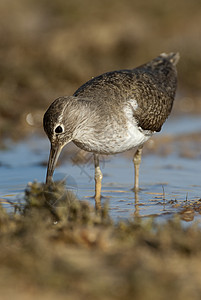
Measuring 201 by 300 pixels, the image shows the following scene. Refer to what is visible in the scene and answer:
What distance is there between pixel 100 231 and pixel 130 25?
44.8 ft

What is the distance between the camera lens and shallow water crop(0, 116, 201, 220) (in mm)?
6961

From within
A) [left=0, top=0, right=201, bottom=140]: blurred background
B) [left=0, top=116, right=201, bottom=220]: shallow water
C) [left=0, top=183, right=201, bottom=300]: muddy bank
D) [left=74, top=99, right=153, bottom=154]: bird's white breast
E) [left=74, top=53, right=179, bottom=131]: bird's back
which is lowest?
[left=0, top=183, right=201, bottom=300]: muddy bank

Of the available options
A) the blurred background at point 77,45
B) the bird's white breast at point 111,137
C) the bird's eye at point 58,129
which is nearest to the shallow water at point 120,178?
the bird's white breast at point 111,137

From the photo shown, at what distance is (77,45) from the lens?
15.3 metres

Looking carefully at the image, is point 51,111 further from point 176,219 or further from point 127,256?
point 127,256

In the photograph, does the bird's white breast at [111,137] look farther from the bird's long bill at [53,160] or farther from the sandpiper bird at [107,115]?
the bird's long bill at [53,160]

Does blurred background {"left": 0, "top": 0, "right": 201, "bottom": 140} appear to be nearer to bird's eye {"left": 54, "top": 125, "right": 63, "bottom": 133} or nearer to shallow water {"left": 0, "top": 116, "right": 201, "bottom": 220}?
shallow water {"left": 0, "top": 116, "right": 201, "bottom": 220}

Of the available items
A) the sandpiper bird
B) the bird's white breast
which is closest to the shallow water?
the sandpiper bird

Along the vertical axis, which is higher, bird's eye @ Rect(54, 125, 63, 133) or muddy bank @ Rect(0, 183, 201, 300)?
bird's eye @ Rect(54, 125, 63, 133)

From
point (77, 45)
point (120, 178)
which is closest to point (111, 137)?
point (120, 178)

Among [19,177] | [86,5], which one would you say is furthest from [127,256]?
[86,5]

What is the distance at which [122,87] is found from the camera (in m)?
6.99

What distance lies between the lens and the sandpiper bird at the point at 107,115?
20.7ft

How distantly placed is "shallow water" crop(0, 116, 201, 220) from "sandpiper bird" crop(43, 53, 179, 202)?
0.49 metres
